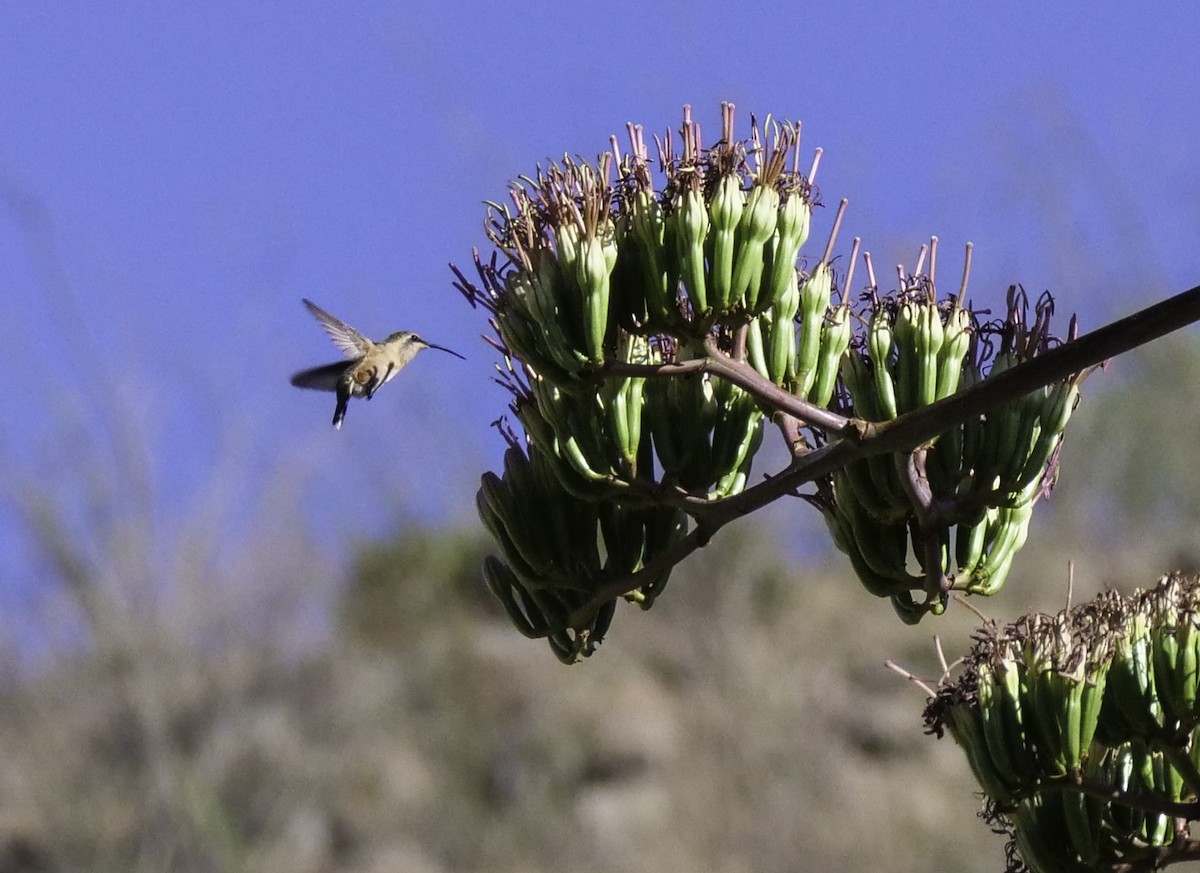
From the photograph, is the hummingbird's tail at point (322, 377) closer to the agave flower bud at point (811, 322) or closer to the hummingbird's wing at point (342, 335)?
the hummingbird's wing at point (342, 335)

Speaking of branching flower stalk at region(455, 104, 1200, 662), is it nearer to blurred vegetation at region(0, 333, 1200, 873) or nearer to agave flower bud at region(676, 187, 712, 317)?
agave flower bud at region(676, 187, 712, 317)

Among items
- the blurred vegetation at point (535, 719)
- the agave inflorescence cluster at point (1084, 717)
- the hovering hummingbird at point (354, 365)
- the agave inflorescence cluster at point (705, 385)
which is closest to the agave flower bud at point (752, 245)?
the agave inflorescence cluster at point (705, 385)

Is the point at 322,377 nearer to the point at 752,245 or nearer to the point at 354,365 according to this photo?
the point at 354,365

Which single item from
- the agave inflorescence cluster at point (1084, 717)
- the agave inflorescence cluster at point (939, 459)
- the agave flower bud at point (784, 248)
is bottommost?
the agave inflorescence cluster at point (1084, 717)

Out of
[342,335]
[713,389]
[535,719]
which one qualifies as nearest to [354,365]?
[342,335]

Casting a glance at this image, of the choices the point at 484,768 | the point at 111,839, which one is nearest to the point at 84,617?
the point at 111,839

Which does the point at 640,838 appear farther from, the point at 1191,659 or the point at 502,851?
the point at 1191,659
